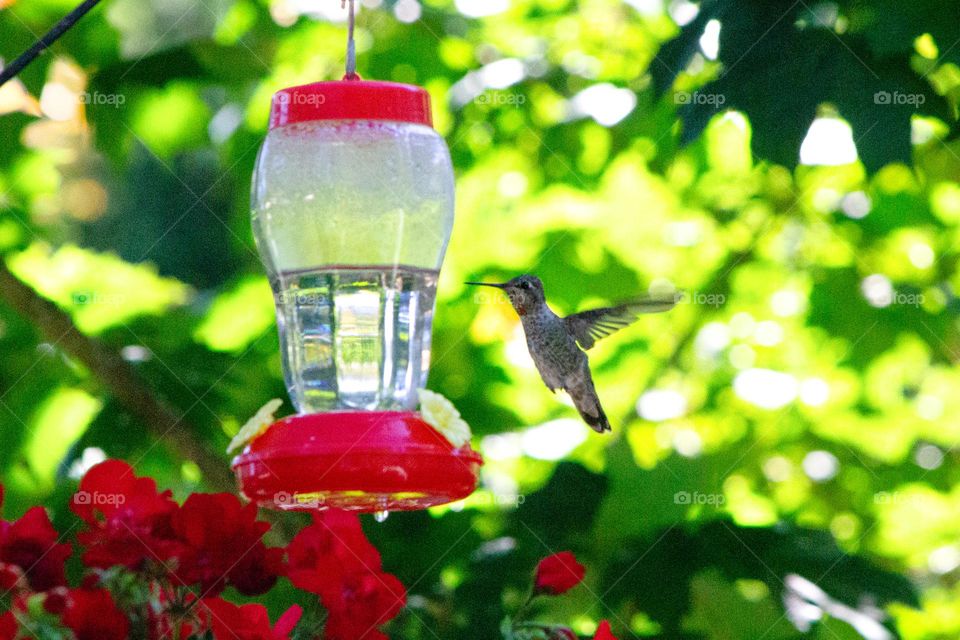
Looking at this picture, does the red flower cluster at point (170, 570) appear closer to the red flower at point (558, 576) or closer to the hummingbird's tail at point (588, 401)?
the red flower at point (558, 576)

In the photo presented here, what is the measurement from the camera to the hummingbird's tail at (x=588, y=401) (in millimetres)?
3457

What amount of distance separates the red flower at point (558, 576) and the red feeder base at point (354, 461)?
0.21m

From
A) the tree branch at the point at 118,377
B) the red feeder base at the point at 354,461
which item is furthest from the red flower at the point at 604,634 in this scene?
the tree branch at the point at 118,377

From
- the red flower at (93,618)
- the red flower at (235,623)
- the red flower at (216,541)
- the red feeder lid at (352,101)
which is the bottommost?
the red flower at (235,623)

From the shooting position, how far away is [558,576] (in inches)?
86.3

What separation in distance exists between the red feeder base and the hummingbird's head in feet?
3.42

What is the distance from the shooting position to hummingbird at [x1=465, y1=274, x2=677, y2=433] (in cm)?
333

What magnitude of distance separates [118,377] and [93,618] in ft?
7.27

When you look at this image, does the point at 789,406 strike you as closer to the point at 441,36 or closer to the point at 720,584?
the point at 720,584

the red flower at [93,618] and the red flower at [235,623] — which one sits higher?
the red flower at [93,618]

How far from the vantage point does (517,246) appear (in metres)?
4.73

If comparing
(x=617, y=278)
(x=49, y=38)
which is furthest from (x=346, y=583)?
(x=617, y=278)

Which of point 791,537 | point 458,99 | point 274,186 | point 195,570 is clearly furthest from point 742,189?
point 195,570

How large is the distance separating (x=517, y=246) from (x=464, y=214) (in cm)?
23
